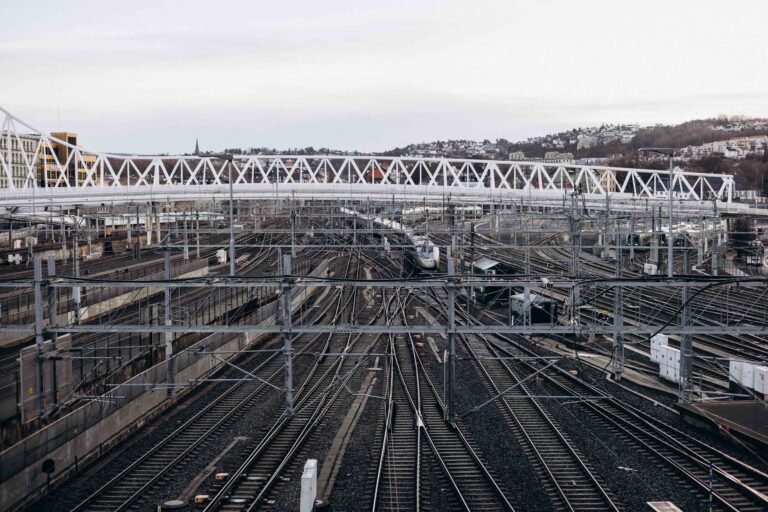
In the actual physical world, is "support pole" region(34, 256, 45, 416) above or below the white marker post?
above

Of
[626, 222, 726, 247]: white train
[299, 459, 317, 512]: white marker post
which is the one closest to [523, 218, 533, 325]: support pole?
[299, 459, 317, 512]: white marker post

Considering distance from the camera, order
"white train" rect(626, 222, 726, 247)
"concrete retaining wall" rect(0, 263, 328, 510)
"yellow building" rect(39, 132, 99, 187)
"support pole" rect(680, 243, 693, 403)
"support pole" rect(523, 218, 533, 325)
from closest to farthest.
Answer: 1. "concrete retaining wall" rect(0, 263, 328, 510)
2. "support pole" rect(680, 243, 693, 403)
3. "support pole" rect(523, 218, 533, 325)
4. "white train" rect(626, 222, 726, 247)
5. "yellow building" rect(39, 132, 99, 187)

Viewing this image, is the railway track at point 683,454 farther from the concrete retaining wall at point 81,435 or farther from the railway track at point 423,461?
the concrete retaining wall at point 81,435

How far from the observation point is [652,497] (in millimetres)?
9367

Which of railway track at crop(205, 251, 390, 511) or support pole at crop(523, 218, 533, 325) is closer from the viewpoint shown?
railway track at crop(205, 251, 390, 511)

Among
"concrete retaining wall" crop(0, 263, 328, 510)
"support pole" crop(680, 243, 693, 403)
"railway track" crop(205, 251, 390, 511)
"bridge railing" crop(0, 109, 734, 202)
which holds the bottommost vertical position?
"railway track" crop(205, 251, 390, 511)

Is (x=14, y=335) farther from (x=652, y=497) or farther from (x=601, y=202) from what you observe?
(x=601, y=202)

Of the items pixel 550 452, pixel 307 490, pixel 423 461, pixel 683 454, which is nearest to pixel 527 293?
pixel 550 452

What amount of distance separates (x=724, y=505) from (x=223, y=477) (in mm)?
5976

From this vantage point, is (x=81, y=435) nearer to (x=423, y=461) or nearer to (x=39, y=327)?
(x=39, y=327)

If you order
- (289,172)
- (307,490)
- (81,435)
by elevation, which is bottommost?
(81,435)

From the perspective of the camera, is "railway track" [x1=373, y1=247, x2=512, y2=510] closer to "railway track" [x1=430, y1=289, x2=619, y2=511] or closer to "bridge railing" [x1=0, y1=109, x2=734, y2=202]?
"railway track" [x1=430, y1=289, x2=619, y2=511]

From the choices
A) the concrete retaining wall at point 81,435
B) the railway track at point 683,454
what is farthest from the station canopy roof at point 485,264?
the concrete retaining wall at point 81,435

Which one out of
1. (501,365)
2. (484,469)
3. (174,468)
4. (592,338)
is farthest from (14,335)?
(592,338)
